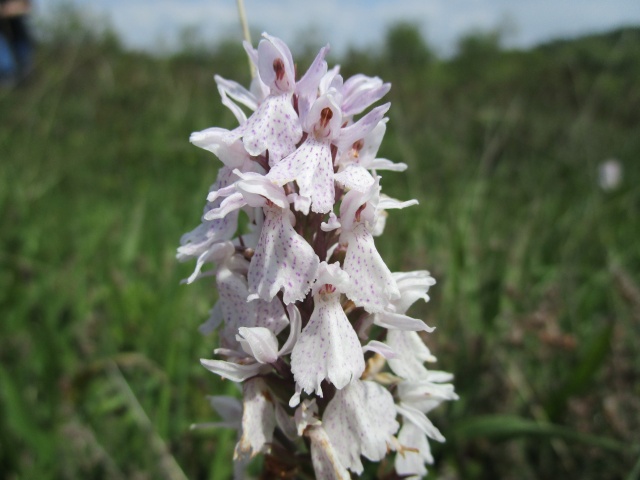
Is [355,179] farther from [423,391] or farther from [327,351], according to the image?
[423,391]

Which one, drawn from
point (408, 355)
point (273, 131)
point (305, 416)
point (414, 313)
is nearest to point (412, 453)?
point (408, 355)

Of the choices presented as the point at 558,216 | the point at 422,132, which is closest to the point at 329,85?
the point at 558,216

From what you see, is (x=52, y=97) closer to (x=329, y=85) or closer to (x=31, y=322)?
(x=31, y=322)

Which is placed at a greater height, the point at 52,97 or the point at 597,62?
the point at 597,62

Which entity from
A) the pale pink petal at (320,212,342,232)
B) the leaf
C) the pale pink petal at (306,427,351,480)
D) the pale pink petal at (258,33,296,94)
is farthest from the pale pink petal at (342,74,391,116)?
the leaf

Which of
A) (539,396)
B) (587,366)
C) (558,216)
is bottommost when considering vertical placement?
(558,216)

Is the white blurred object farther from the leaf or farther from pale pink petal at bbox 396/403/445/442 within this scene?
pale pink petal at bbox 396/403/445/442
